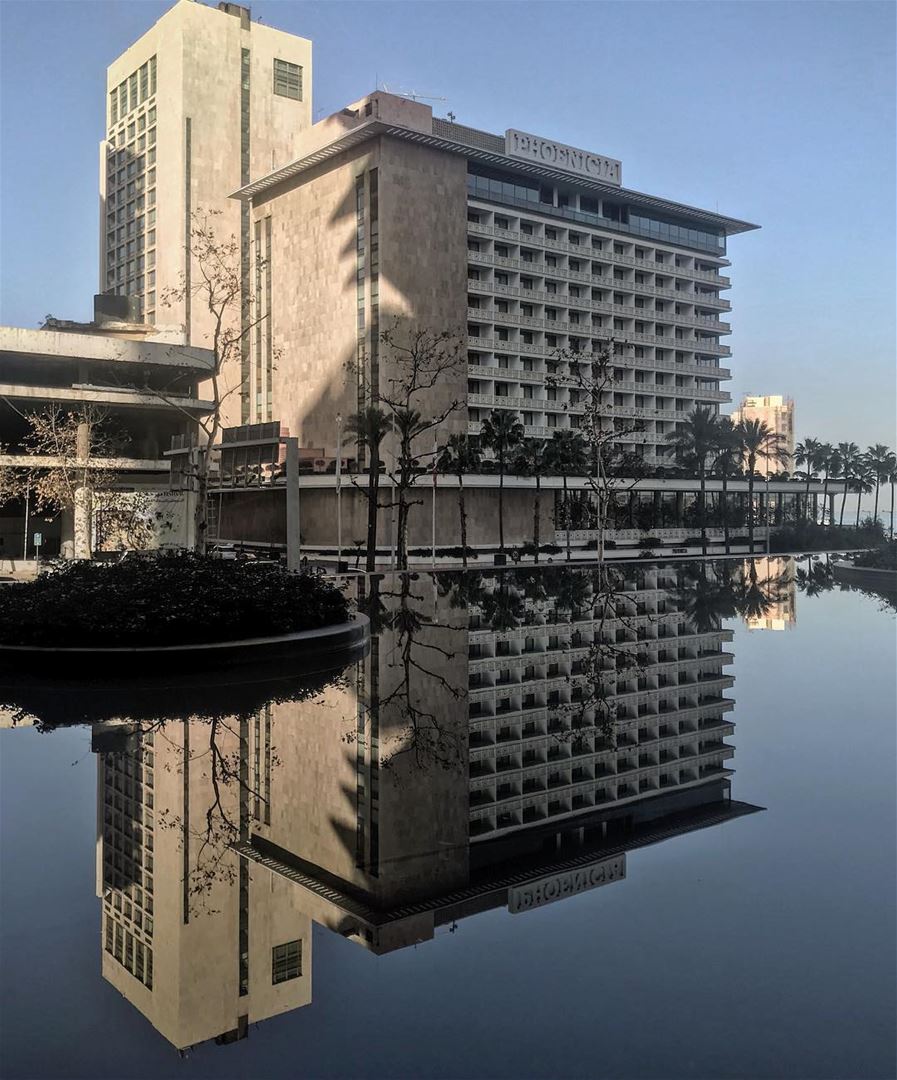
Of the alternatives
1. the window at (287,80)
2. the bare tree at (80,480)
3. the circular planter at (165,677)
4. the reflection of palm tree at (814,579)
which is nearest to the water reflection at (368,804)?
the circular planter at (165,677)

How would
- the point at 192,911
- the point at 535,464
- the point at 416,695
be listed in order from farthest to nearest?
the point at 535,464 < the point at 416,695 < the point at 192,911

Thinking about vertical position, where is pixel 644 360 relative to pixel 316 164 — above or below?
below

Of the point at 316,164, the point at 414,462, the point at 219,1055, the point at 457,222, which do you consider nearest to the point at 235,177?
the point at 316,164

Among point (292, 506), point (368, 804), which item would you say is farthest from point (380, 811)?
point (292, 506)

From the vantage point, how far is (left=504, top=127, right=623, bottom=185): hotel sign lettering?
3489 inches

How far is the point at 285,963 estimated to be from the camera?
691 centimetres

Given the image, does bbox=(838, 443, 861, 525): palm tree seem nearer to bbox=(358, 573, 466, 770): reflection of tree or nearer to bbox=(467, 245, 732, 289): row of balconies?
bbox=(467, 245, 732, 289): row of balconies

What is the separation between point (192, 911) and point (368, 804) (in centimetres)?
294

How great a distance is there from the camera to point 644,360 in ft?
341

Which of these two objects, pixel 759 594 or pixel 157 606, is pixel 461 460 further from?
pixel 157 606

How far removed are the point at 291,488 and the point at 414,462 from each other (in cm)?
2984

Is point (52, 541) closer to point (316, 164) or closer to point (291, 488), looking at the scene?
point (316, 164)

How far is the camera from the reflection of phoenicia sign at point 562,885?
Answer: 8.13 meters

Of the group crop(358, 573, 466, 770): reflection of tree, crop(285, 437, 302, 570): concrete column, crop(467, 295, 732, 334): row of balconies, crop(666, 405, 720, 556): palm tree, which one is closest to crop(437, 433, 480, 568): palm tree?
crop(467, 295, 732, 334): row of balconies
